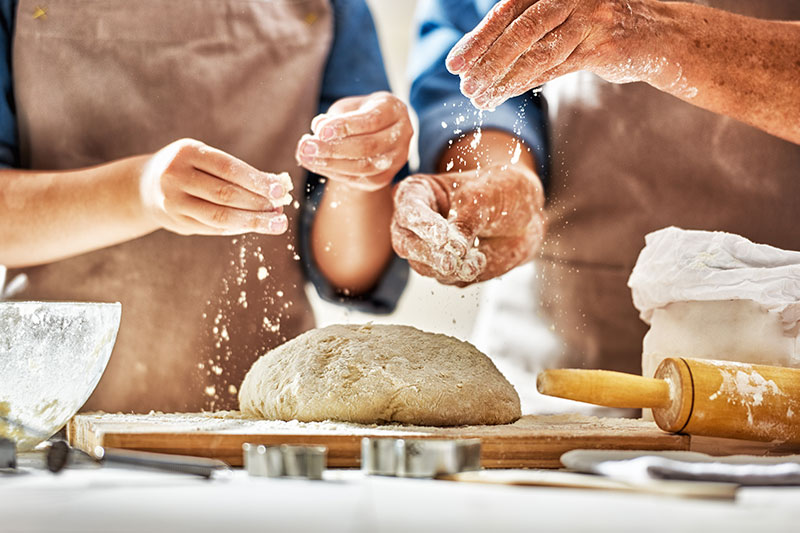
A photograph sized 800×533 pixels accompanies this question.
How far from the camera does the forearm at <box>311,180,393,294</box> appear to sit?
4.84 feet

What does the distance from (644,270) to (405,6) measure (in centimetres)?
87

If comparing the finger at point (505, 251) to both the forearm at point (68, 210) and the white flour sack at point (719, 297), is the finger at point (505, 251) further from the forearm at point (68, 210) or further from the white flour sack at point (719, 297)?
the forearm at point (68, 210)

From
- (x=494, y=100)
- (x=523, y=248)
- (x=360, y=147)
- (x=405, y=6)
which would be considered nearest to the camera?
(x=494, y=100)

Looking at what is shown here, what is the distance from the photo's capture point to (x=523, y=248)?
1425 mm

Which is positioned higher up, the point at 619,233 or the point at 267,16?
the point at 267,16

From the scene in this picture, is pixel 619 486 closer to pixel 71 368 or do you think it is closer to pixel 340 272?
pixel 71 368

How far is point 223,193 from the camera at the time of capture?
3.69ft

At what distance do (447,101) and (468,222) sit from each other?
378 millimetres

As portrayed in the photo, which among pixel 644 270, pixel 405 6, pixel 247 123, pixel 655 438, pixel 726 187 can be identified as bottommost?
pixel 655 438

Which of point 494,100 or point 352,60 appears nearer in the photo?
point 494,100

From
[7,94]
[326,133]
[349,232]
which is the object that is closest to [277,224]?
[326,133]

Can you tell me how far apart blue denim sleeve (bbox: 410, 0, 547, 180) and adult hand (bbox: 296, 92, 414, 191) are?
0.14 meters

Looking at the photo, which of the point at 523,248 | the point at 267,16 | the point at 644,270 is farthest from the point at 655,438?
the point at 267,16

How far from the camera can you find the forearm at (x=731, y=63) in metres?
1.21
